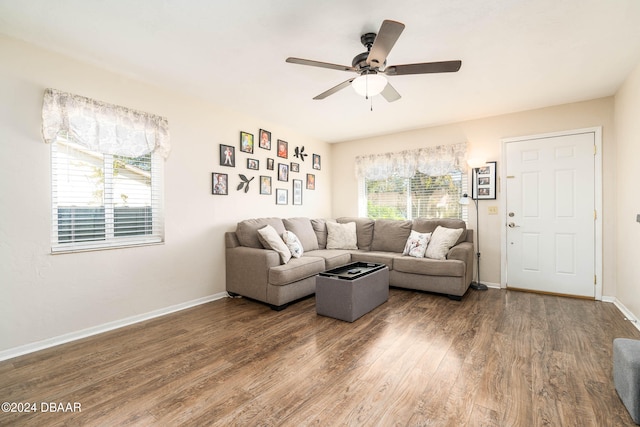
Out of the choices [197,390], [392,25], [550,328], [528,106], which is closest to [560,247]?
[550,328]

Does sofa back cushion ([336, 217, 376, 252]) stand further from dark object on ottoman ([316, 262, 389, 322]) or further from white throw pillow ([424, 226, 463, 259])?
dark object on ottoman ([316, 262, 389, 322])

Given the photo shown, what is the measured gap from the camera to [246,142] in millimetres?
4039

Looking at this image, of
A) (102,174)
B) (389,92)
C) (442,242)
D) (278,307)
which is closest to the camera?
(389,92)

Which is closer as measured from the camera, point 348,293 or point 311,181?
point 348,293

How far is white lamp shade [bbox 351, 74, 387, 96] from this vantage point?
88.2 inches

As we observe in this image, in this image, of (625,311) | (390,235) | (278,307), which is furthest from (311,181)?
(625,311)

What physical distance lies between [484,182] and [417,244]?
1.35 m

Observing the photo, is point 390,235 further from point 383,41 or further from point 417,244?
point 383,41

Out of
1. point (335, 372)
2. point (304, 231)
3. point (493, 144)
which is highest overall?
point (493, 144)

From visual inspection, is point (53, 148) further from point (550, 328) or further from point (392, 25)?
point (550, 328)

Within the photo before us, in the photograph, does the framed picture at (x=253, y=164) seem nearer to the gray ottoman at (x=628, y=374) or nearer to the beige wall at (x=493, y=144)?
the beige wall at (x=493, y=144)

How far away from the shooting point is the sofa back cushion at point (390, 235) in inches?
177

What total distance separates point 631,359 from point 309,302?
2.67 meters

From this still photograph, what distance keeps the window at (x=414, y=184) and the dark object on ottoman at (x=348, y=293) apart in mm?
1984
